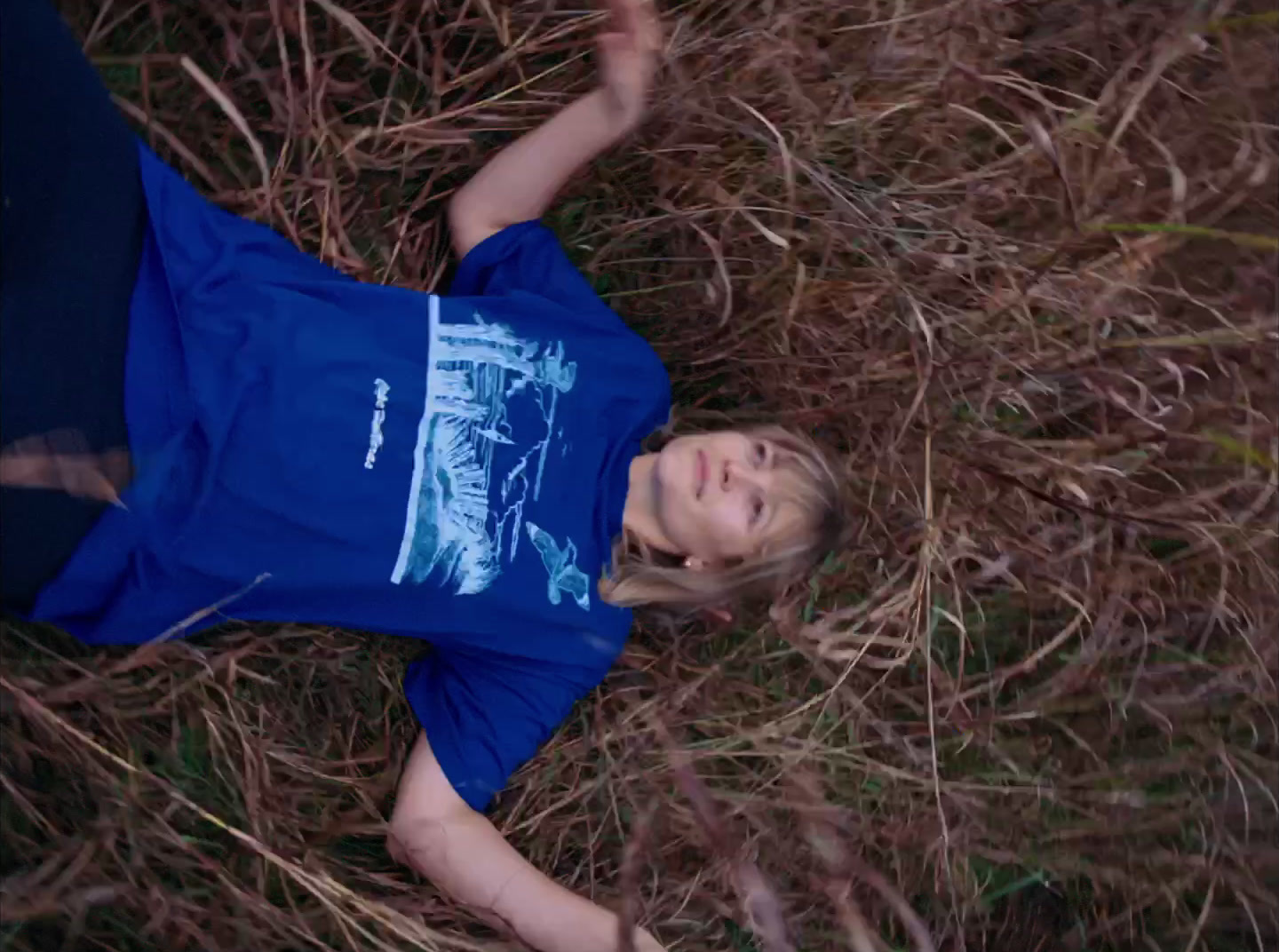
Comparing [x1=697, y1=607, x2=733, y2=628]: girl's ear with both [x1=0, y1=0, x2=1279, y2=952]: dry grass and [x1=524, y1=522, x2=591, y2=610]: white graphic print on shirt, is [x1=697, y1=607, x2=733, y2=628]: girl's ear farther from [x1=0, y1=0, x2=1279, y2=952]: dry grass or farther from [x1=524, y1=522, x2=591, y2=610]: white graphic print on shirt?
[x1=524, y1=522, x2=591, y2=610]: white graphic print on shirt

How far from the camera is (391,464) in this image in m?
1.10

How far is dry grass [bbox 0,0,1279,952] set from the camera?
4.28 ft

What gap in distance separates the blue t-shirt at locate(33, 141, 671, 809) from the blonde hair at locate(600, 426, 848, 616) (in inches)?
1.4

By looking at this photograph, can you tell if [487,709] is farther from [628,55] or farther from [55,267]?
[628,55]

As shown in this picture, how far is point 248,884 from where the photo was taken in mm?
1140

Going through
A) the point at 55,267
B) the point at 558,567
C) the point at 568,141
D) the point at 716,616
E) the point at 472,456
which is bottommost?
the point at 716,616

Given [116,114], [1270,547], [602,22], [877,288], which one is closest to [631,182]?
[602,22]

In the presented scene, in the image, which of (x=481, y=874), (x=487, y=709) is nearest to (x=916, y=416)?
(x=487, y=709)

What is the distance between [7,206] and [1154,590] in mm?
1476

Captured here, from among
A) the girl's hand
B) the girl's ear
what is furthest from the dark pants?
the girl's ear

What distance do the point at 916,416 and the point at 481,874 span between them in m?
0.83

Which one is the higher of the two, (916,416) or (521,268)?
(521,268)

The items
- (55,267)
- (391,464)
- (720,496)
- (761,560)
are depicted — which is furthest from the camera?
(761,560)

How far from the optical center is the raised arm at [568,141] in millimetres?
1226
